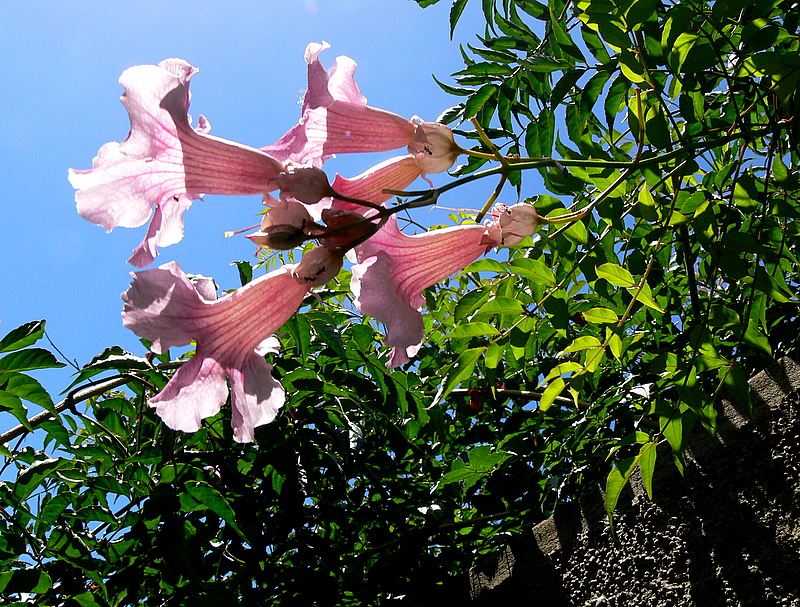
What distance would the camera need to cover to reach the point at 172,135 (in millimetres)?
893

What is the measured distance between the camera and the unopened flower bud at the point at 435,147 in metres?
0.95

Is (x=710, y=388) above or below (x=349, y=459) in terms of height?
below

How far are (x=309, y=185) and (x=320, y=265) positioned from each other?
11 centimetres

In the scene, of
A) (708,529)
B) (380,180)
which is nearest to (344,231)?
(380,180)

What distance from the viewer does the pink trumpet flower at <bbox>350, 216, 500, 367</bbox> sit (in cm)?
91

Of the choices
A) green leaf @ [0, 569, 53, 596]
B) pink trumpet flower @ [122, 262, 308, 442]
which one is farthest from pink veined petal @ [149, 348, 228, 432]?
green leaf @ [0, 569, 53, 596]

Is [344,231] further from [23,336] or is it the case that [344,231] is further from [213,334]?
[23,336]

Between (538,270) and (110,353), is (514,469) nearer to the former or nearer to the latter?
(538,270)

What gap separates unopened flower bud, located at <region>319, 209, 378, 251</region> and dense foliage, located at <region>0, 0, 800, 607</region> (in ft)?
0.34

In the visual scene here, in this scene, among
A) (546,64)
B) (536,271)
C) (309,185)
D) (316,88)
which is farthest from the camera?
(546,64)

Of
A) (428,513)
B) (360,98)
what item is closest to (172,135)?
(360,98)

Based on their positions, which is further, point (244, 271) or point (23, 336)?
point (244, 271)

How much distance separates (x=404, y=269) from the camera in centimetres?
97

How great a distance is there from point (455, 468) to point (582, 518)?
51 cm
